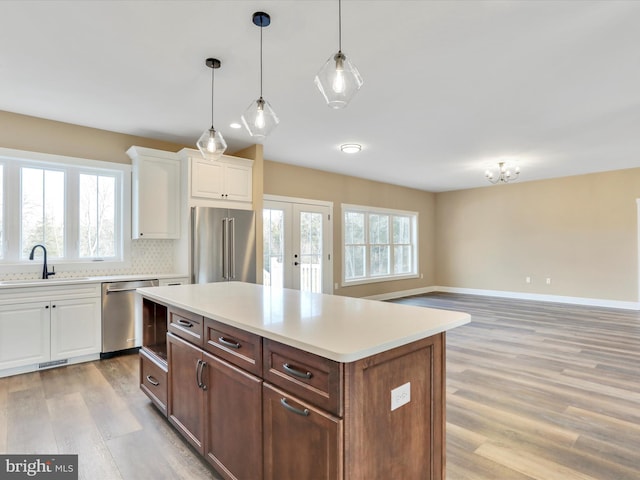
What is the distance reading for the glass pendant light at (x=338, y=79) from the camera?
1.65 metres

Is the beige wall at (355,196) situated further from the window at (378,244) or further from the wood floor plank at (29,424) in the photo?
the wood floor plank at (29,424)

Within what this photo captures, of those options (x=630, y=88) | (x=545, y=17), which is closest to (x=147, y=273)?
(x=545, y=17)

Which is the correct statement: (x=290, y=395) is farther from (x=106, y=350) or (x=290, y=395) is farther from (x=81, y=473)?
(x=106, y=350)

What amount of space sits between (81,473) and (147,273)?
273 cm

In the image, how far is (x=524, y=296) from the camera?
7.42 meters

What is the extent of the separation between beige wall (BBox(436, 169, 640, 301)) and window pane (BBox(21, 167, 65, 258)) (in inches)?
309

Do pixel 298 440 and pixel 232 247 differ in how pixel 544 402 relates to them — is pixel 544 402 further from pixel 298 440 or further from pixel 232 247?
pixel 232 247

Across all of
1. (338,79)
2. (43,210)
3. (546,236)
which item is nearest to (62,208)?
(43,210)

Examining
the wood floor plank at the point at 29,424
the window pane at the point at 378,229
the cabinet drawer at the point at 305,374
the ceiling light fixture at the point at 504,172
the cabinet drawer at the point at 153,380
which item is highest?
the ceiling light fixture at the point at 504,172

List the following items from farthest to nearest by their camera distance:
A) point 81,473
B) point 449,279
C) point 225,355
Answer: point 449,279
point 81,473
point 225,355

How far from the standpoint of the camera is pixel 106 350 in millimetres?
3678

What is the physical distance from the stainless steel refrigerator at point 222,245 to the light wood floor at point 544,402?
2.67 m

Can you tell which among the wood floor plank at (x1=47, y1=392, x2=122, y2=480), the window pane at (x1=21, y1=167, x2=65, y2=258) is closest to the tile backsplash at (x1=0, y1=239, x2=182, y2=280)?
the window pane at (x1=21, y1=167, x2=65, y2=258)

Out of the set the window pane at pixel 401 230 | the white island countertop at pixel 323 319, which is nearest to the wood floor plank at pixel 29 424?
the white island countertop at pixel 323 319
